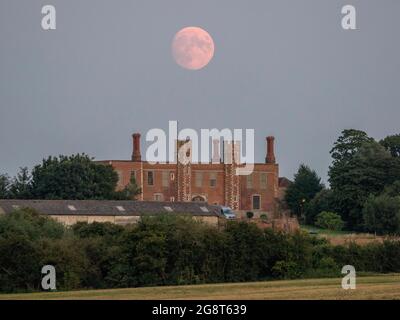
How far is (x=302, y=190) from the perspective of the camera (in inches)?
4392

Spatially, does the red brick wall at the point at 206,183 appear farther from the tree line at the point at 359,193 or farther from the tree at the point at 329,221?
the tree at the point at 329,221

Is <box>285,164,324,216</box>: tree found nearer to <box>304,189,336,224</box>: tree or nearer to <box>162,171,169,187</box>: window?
<box>304,189,336,224</box>: tree

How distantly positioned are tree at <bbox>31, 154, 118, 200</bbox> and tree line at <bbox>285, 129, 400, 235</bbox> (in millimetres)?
15339

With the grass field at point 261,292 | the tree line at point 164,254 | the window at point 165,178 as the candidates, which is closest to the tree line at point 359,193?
the window at point 165,178

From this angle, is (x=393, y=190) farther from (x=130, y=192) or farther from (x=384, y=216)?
(x=130, y=192)

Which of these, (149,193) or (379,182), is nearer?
(379,182)

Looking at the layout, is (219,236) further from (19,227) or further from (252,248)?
(19,227)

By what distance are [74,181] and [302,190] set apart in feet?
71.9

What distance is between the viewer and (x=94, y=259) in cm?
6066

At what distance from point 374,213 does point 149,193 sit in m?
24.1

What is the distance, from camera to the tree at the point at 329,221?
94294 millimetres

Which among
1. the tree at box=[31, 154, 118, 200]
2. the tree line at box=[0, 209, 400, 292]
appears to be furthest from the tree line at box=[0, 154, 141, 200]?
the tree line at box=[0, 209, 400, 292]

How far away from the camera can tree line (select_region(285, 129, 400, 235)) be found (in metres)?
90.2
